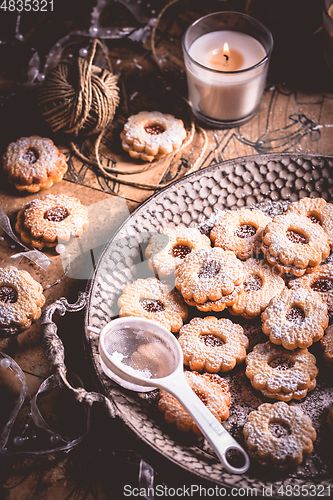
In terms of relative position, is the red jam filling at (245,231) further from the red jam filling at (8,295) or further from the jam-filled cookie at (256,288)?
the red jam filling at (8,295)

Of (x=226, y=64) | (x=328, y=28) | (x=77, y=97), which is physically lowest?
(x=77, y=97)

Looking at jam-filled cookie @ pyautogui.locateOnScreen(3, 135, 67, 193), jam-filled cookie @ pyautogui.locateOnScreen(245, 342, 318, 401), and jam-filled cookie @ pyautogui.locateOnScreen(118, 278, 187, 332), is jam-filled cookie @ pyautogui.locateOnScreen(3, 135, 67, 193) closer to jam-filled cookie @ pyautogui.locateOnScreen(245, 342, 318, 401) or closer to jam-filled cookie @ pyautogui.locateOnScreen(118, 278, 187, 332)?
jam-filled cookie @ pyautogui.locateOnScreen(118, 278, 187, 332)

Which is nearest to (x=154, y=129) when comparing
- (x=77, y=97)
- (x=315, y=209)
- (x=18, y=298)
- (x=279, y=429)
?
(x=77, y=97)

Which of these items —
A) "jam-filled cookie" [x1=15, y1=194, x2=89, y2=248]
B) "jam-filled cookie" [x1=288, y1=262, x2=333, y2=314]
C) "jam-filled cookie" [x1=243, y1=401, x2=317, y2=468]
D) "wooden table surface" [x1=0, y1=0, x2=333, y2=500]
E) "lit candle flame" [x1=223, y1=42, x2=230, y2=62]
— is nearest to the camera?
"jam-filled cookie" [x1=243, y1=401, x2=317, y2=468]

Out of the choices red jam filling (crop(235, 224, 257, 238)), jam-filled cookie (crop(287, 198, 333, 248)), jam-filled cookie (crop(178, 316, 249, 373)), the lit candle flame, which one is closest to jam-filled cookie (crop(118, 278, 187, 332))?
jam-filled cookie (crop(178, 316, 249, 373))

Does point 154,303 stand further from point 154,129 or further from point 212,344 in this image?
point 154,129

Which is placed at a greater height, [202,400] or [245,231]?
[245,231]

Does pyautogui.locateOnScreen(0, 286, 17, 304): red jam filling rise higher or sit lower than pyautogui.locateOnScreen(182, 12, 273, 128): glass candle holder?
lower
